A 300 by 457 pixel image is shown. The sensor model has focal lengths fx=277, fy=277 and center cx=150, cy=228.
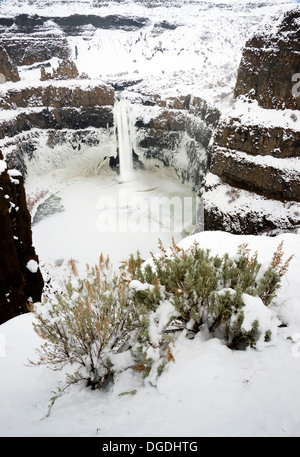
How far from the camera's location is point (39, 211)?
31.7 m

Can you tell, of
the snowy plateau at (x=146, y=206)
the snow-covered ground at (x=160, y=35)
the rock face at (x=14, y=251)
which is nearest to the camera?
the snowy plateau at (x=146, y=206)

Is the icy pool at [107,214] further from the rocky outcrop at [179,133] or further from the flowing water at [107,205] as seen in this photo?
the rocky outcrop at [179,133]

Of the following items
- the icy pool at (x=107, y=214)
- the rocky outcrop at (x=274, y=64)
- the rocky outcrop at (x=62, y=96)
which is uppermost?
the rocky outcrop at (x=274, y=64)

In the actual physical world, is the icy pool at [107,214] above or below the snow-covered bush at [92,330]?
below

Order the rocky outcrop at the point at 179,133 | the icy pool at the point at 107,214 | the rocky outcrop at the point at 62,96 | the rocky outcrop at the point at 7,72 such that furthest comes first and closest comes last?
1. the rocky outcrop at the point at 7,72
2. the rocky outcrop at the point at 62,96
3. the rocky outcrop at the point at 179,133
4. the icy pool at the point at 107,214

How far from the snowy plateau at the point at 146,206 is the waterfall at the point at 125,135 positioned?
286 millimetres

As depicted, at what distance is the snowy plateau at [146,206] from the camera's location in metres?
2.91

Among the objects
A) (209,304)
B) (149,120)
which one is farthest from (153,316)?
(149,120)

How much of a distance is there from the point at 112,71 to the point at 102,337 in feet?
240

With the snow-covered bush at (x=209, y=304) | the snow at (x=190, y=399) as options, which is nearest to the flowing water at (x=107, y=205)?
the snow-covered bush at (x=209, y=304)

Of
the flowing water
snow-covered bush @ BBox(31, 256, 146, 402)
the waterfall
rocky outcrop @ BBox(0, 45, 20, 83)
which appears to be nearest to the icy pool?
the flowing water

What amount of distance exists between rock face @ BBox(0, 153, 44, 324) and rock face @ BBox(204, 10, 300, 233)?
1622cm

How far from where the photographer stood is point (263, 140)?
20.9 m

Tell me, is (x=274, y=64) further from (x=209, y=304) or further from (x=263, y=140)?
(x=209, y=304)
